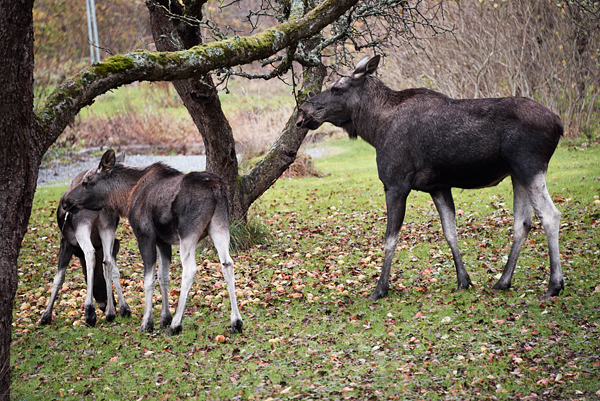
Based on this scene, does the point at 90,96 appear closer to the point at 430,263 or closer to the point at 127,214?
the point at 127,214

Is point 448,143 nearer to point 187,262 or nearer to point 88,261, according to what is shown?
point 187,262

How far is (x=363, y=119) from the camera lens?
27.6ft

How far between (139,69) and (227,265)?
2559mm

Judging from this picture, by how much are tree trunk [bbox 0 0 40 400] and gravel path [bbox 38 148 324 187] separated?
1777 centimetres

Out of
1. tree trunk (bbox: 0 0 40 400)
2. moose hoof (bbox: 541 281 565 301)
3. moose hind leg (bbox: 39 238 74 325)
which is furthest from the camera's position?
moose hind leg (bbox: 39 238 74 325)

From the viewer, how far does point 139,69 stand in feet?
17.6

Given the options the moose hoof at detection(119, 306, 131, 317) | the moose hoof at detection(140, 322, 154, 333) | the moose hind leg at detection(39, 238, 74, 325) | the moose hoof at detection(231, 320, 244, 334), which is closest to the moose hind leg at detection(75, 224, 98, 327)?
the moose hind leg at detection(39, 238, 74, 325)

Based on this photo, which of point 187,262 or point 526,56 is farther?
point 526,56

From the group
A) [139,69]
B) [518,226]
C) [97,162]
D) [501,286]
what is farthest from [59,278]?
[97,162]

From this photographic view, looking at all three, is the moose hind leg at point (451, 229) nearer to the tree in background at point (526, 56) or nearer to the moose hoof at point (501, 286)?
the moose hoof at point (501, 286)

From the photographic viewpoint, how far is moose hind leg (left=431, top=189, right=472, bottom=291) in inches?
312

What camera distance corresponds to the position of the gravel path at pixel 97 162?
23.2 meters

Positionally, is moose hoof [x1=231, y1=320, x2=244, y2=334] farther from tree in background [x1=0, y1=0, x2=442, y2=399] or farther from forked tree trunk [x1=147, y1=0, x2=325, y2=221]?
forked tree trunk [x1=147, y1=0, x2=325, y2=221]

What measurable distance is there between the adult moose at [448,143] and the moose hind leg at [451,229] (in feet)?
0.04
